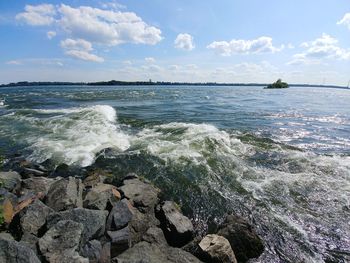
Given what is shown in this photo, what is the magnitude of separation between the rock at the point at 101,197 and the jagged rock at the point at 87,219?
2.87 ft

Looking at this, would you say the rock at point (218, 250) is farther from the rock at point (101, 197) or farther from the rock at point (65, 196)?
the rock at point (65, 196)

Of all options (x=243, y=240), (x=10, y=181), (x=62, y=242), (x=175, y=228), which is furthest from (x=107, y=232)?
(x=10, y=181)

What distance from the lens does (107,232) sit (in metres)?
5.59

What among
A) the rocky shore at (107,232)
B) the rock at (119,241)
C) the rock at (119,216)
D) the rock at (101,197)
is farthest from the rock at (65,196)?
the rock at (119,241)

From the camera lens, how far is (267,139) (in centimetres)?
1527

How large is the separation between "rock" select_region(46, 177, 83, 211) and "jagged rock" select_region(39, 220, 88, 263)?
1.41 meters

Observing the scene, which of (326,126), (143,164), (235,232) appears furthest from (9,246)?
(326,126)

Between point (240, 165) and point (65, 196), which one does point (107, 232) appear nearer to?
point (65, 196)

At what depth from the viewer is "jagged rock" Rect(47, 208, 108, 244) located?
5.39m

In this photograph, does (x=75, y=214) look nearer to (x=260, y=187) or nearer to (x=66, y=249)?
(x=66, y=249)

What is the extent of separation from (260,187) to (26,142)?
11.7 metres

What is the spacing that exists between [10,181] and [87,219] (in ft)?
13.5

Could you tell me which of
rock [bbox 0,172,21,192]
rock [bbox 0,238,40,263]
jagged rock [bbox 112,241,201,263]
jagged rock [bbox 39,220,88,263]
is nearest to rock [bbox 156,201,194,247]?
jagged rock [bbox 112,241,201,263]

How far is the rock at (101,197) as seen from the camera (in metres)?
6.66
